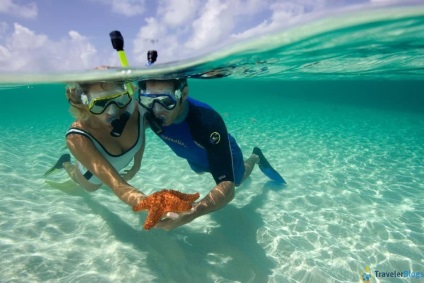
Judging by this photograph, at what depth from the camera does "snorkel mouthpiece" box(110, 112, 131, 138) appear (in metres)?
4.65

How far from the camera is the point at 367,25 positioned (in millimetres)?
6953

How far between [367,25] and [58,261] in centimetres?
890

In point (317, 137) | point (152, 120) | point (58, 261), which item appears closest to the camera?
point (58, 261)

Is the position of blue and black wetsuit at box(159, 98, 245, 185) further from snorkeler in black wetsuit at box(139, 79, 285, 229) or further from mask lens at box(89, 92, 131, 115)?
A: mask lens at box(89, 92, 131, 115)

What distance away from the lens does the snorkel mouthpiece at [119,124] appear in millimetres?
4648

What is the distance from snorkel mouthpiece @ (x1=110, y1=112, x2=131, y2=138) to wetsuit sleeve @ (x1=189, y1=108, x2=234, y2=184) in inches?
48.7

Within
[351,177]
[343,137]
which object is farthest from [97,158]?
[343,137]

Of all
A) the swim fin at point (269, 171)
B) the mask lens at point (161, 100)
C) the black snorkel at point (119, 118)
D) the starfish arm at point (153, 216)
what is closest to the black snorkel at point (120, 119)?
the black snorkel at point (119, 118)

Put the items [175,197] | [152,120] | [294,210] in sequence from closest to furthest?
[175,197] → [152,120] → [294,210]

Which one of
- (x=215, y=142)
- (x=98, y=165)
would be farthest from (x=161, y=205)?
(x=215, y=142)

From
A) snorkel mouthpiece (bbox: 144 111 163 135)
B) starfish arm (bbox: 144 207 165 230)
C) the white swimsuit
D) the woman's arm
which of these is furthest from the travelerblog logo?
the white swimsuit

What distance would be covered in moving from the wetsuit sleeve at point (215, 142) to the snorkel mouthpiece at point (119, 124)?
1237mm

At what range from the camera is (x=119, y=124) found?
469 centimetres

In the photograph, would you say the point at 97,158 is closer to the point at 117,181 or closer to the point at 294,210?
the point at 117,181
